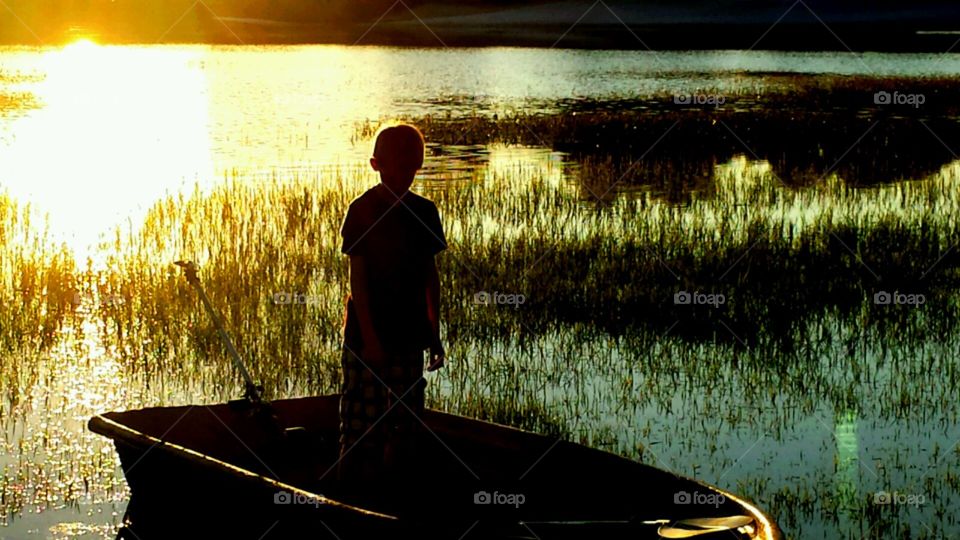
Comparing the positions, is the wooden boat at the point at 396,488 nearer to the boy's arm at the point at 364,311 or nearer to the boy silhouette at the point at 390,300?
the boy silhouette at the point at 390,300

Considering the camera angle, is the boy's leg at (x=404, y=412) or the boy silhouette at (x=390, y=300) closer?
the boy silhouette at (x=390, y=300)

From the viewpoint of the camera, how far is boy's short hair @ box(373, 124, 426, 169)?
6.34 metres

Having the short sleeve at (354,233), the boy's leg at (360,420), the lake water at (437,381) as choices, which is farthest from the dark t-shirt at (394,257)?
the lake water at (437,381)

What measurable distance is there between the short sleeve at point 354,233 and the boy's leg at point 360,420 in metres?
0.45

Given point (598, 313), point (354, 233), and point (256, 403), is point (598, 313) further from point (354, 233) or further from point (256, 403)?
point (354, 233)

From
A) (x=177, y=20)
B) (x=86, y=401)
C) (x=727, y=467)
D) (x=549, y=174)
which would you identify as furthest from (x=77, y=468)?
(x=177, y=20)

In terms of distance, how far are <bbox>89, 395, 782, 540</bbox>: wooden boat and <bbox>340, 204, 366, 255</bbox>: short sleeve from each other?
0.99 m

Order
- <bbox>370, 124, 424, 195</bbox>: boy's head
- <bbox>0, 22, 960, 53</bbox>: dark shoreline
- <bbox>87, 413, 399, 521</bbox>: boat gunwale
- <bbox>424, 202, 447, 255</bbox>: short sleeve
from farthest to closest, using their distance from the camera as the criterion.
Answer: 1. <bbox>0, 22, 960, 53</bbox>: dark shoreline
2. <bbox>424, 202, 447, 255</bbox>: short sleeve
3. <bbox>370, 124, 424, 195</bbox>: boy's head
4. <bbox>87, 413, 399, 521</bbox>: boat gunwale

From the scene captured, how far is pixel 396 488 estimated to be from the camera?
6.95 m

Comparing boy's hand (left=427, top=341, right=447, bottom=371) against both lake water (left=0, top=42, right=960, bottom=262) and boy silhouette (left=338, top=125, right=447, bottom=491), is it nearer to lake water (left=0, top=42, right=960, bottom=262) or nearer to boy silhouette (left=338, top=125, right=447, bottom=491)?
boy silhouette (left=338, top=125, right=447, bottom=491)

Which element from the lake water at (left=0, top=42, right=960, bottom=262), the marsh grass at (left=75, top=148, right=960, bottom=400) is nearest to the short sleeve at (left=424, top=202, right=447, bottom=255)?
the marsh grass at (left=75, top=148, right=960, bottom=400)

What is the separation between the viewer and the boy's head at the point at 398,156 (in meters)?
6.34

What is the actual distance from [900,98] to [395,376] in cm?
3225

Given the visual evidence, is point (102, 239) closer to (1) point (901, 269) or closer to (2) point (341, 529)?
(1) point (901, 269)
